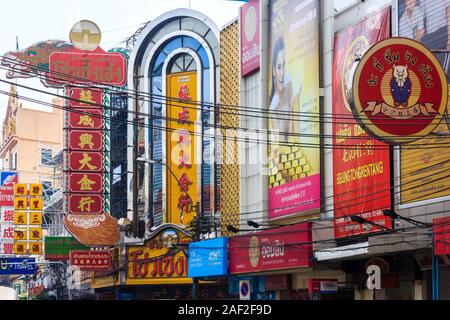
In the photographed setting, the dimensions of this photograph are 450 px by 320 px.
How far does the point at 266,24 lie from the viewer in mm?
39469

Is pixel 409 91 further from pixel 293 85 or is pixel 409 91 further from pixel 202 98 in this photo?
pixel 202 98

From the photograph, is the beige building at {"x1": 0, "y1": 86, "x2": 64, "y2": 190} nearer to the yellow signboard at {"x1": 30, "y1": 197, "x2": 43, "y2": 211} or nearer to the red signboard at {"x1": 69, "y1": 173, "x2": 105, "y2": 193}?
the yellow signboard at {"x1": 30, "y1": 197, "x2": 43, "y2": 211}

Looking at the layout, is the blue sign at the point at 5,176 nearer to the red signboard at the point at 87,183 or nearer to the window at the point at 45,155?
the window at the point at 45,155

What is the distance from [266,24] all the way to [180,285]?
54.5 feet

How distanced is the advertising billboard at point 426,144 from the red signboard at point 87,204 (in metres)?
26.4

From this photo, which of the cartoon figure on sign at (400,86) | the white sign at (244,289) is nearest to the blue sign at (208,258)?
the white sign at (244,289)

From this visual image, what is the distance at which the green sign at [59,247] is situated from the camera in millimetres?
55000

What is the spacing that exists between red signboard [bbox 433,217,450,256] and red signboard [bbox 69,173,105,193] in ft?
97.6

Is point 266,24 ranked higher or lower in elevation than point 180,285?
higher

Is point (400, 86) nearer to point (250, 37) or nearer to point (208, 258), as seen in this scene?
point (250, 37)

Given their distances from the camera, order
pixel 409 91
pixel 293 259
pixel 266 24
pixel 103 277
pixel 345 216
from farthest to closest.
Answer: pixel 103 277 < pixel 266 24 < pixel 293 259 < pixel 345 216 < pixel 409 91

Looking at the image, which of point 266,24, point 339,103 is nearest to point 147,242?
point 266,24

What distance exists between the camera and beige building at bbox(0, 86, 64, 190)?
111875mm

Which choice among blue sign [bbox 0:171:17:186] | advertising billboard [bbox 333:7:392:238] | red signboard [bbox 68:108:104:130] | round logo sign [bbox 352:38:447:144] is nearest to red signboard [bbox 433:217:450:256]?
round logo sign [bbox 352:38:447:144]
